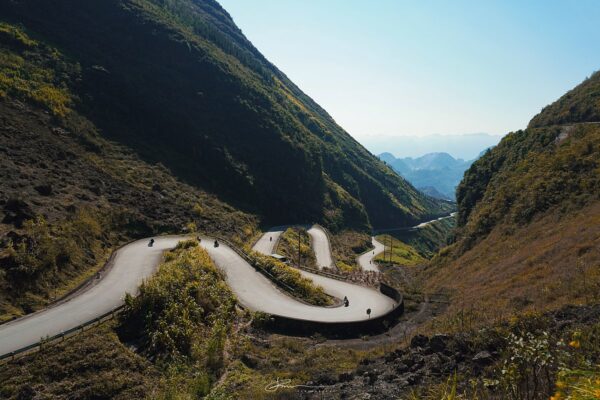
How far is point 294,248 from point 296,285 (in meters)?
24.1

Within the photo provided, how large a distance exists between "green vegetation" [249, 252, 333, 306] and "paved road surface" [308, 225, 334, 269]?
18755 mm

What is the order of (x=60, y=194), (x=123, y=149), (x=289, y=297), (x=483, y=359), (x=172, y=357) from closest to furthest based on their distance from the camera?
(x=483, y=359) < (x=172, y=357) < (x=289, y=297) < (x=60, y=194) < (x=123, y=149)

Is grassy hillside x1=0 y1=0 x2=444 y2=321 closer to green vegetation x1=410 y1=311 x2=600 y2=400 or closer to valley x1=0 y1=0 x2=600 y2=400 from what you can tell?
valley x1=0 y1=0 x2=600 y2=400

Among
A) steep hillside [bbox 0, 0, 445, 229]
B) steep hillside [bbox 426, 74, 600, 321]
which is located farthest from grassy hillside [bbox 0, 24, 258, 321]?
steep hillside [bbox 426, 74, 600, 321]

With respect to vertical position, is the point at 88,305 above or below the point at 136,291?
below

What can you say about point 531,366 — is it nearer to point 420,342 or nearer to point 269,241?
point 420,342

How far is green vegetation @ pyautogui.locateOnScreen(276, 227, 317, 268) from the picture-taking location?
1890 inches

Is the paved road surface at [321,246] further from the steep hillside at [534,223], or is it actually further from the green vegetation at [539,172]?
the green vegetation at [539,172]

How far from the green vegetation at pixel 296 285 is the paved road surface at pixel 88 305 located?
859 cm

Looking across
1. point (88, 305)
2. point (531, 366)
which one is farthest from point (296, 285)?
point (531, 366)

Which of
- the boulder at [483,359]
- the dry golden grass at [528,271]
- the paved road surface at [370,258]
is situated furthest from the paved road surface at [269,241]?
the boulder at [483,359]

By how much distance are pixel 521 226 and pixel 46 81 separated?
63471mm

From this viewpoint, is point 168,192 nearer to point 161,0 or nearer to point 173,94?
point 173,94

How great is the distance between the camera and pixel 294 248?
51938mm
